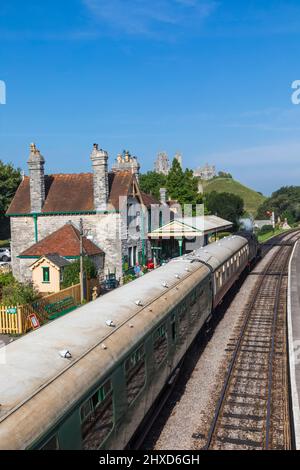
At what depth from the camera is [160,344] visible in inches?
384

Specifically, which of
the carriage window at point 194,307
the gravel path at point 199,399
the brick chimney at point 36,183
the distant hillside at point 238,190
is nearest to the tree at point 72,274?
the brick chimney at point 36,183

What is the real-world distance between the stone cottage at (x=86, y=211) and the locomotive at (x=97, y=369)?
56.1ft

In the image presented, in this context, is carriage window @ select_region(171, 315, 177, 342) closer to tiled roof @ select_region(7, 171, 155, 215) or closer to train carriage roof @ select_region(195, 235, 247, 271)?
train carriage roof @ select_region(195, 235, 247, 271)

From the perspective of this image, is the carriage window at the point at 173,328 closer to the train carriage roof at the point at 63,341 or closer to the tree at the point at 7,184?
the train carriage roof at the point at 63,341

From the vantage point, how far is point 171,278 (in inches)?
516

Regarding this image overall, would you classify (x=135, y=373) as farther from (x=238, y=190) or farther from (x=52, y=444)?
(x=238, y=190)

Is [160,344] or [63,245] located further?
[63,245]

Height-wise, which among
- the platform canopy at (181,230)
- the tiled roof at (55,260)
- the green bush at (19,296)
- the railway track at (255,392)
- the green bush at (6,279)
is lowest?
the railway track at (255,392)

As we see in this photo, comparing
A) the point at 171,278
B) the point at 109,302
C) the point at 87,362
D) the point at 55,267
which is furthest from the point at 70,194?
the point at 87,362

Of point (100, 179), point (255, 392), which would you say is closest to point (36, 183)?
point (100, 179)

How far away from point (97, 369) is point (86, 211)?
24.0 meters

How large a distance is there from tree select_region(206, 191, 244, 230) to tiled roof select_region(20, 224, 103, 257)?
45.0 meters

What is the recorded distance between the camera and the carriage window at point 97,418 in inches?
235
